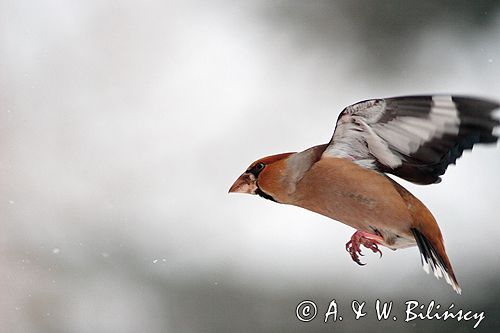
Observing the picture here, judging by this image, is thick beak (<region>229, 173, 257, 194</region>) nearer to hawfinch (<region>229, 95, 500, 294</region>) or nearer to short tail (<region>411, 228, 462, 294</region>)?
hawfinch (<region>229, 95, 500, 294</region>)

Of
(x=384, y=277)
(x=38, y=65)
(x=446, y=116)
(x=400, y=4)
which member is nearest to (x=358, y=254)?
(x=384, y=277)

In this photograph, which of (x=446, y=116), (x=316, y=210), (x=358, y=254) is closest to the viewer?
(x=446, y=116)

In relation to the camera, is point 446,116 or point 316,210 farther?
point 316,210

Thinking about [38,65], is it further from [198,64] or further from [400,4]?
[400,4]

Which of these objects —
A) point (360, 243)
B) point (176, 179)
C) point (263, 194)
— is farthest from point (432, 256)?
point (176, 179)

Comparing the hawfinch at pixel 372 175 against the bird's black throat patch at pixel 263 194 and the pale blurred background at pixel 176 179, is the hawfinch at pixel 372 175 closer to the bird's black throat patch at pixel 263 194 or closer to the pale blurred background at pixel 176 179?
the bird's black throat patch at pixel 263 194

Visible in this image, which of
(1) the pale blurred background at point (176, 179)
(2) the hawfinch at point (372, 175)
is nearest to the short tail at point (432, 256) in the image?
(2) the hawfinch at point (372, 175)
